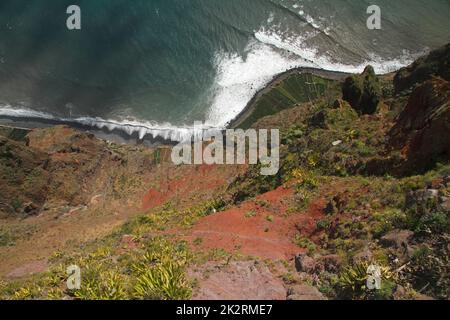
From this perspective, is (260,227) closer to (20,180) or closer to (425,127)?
(425,127)

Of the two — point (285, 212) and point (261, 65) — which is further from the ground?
point (261, 65)

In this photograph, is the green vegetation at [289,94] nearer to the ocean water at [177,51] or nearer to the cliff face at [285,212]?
the ocean water at [177,51]

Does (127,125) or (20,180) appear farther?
(127,125)

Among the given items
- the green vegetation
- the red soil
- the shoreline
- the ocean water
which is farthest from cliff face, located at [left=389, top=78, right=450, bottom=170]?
the ocean water

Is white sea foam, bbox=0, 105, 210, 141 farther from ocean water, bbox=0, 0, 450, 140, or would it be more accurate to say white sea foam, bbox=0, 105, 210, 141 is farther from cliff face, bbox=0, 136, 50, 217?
cliff face, bbox=0, 136, 50, 217

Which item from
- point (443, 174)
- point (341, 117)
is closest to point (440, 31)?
point (341, 117)

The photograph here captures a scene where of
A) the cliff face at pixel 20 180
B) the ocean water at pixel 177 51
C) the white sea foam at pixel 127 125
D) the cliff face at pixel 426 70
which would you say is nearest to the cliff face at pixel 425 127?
the cliff face at pixel 426 70

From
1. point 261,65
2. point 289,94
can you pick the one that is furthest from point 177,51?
point 289,94
